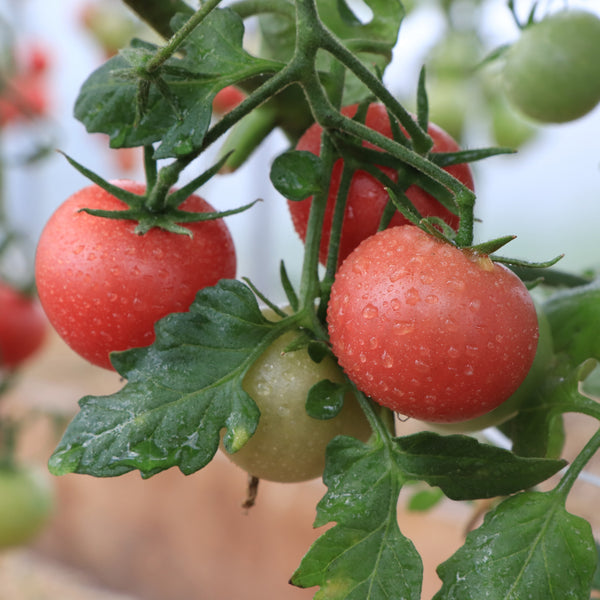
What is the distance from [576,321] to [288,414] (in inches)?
5.8

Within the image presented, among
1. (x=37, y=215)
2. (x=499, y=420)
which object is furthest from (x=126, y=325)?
(x=37, y=215)

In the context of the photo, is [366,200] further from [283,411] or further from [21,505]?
[21,505]

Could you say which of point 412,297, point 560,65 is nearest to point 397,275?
point 412,297

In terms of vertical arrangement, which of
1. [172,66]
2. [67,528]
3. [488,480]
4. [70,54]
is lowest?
[67,528]

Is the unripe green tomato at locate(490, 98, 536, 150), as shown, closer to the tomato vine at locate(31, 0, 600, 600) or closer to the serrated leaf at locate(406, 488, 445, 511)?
the serrated leaf at locate(406, 488, 445, 511)

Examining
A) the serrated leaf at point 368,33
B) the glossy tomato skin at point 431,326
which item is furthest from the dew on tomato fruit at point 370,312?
the serrated leaf at point 368,33

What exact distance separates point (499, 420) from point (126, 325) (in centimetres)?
17

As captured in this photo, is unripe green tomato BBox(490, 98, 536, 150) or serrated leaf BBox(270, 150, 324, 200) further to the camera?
unripe green tomato BBox(490, 98, 536, 150)

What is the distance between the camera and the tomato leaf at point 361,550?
0.22 metres

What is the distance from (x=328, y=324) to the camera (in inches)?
9.4

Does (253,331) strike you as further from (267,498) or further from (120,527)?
(120,527)

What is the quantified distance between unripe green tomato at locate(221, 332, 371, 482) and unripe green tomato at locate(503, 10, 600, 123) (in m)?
0.22

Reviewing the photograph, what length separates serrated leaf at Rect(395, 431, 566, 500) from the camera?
23cm

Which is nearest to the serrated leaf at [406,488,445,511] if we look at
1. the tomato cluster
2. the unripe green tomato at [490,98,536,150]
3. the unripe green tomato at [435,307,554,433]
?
the unripe green tomato at [435,307,554,433]
